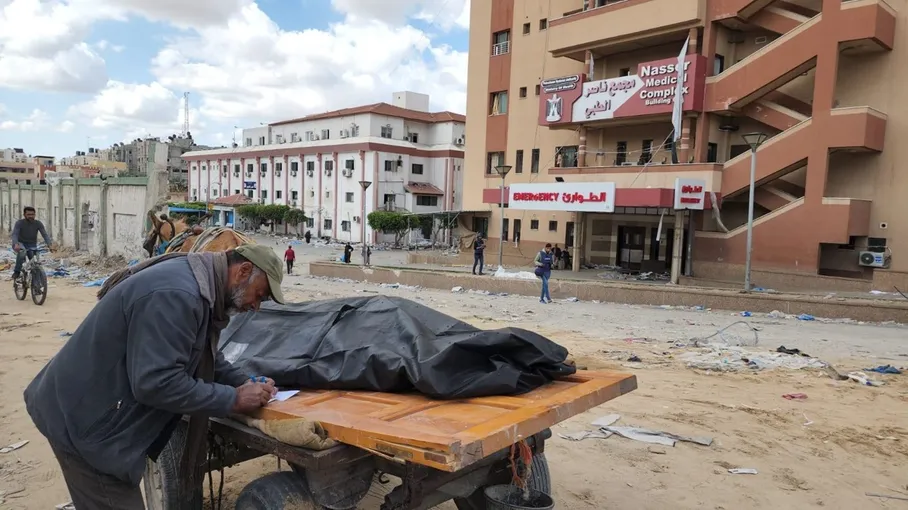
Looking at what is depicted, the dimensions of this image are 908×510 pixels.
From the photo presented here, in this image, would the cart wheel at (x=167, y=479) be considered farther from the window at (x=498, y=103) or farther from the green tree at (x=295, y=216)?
the green tree at (x=295, y=216)

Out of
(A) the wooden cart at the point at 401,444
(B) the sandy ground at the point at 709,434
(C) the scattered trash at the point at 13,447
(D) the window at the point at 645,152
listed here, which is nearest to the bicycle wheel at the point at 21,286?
(B) the sandy ground at the point at 709,434

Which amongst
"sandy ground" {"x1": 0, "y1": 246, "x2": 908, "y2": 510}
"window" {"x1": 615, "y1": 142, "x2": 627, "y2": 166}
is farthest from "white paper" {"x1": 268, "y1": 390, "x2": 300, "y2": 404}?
"window" {"x1": 615, "y1": 142, "x2": 627, "y2": 166}

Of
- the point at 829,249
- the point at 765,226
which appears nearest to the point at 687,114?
the point at 765,226

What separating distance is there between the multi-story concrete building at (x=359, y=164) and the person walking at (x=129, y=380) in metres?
43.2

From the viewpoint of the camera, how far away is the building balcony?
22300 millimetres

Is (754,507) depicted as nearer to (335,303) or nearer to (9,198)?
(335,303)

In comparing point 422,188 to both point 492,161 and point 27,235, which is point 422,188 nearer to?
point 492,161

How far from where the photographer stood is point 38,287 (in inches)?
499

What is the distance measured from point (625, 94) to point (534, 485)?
23.1 m

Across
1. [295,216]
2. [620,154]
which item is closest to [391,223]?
[295,216]

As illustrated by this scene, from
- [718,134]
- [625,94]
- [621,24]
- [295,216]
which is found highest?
[621,24]

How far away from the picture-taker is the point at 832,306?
1336cm

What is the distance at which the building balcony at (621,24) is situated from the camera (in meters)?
22.3

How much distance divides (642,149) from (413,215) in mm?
21393
